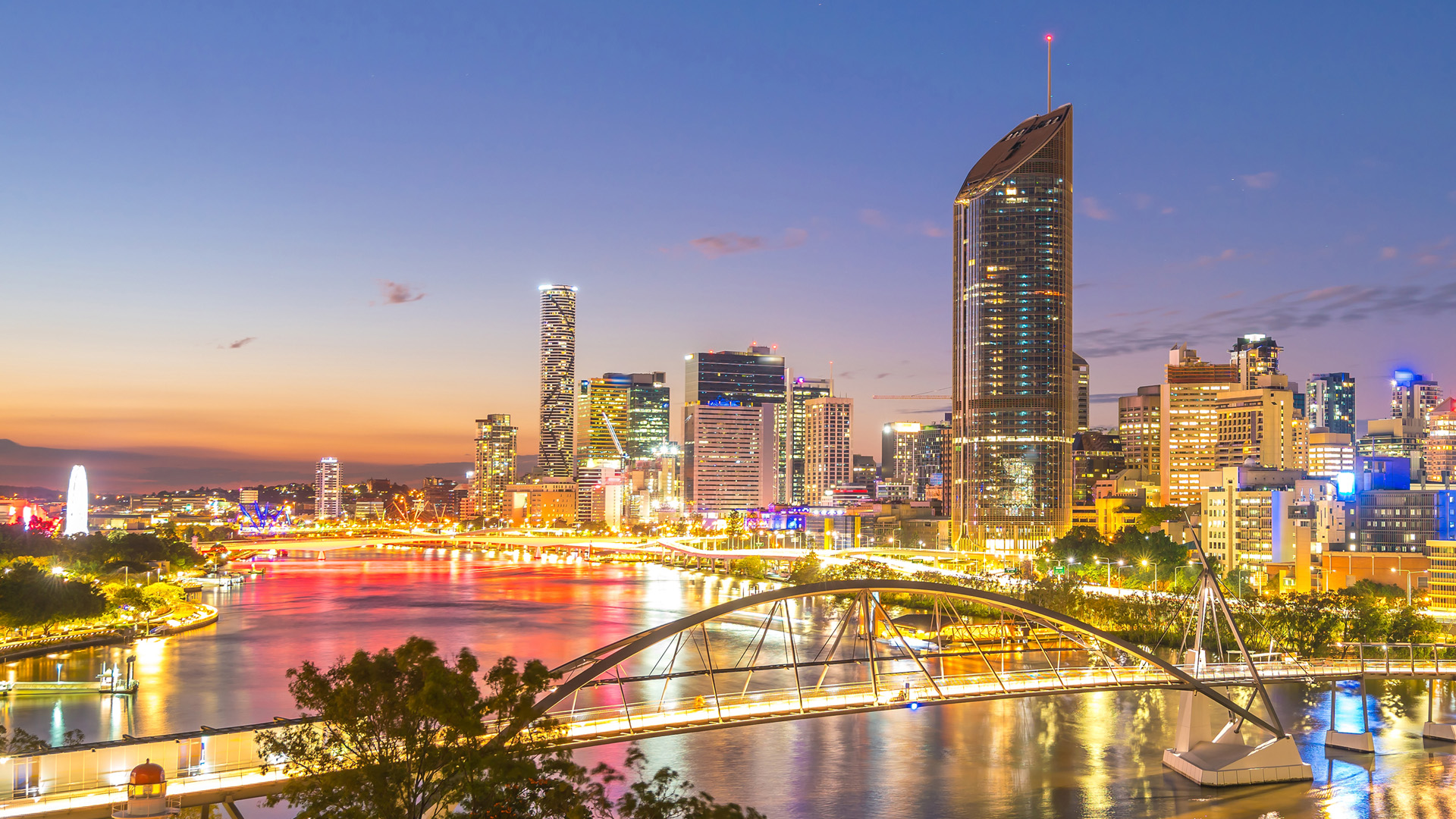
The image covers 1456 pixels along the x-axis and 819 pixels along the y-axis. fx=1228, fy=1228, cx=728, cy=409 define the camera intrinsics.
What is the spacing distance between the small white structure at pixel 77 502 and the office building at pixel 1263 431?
11594 cm

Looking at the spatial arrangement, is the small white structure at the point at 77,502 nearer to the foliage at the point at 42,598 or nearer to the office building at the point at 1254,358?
the foliage at the point at 42,598

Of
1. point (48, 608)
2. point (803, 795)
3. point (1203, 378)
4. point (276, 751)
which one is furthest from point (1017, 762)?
point (1203, 378)

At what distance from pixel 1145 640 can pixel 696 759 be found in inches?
1261

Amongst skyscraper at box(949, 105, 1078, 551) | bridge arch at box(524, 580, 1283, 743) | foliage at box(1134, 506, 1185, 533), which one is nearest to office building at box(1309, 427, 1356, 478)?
skyscraper at box(949, 105, 1078, 551)

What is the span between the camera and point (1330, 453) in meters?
135

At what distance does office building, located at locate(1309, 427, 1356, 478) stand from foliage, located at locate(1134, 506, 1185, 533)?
3893 centimetres

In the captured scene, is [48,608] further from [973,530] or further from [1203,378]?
[1203,378]

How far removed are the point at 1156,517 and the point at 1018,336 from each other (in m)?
23.0

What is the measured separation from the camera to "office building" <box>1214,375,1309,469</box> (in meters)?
139

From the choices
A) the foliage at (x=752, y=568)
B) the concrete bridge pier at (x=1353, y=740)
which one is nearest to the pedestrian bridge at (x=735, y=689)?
the concrete bridge pier at (x=1353, y=740)

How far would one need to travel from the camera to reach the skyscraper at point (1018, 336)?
115 meters

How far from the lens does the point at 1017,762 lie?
3338cm

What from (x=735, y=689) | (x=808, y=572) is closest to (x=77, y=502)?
(x=808, y=572)

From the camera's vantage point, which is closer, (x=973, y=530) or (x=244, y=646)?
(x=244, y=646)
